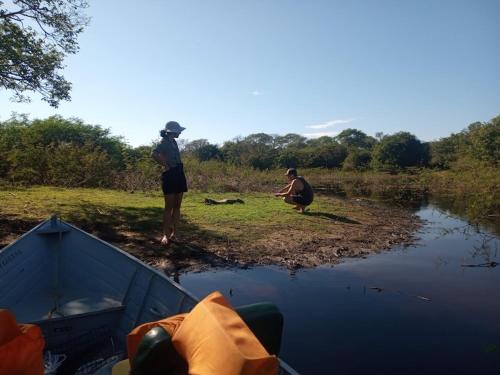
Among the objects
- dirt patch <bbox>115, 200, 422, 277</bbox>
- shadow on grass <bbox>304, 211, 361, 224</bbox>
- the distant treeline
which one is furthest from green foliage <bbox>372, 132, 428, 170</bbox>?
dirt patch <bbox>115, 200, 422, 277</bbox>

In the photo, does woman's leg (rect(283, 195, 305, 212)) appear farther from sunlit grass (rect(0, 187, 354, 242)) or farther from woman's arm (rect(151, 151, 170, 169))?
woman's arm (rect(151, 151, 170, 169))

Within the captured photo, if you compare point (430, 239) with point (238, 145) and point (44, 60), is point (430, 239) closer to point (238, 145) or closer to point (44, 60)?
point (44, 60)

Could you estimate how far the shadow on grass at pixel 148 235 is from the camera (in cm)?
615

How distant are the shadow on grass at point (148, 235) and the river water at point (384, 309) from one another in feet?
1.79

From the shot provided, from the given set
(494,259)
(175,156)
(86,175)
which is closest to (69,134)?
(86,175)

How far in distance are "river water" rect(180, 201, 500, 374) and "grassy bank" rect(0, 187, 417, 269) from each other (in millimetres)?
616

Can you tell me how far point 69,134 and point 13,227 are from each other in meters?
25.8

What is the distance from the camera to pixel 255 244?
24.1 feet

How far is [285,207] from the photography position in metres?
11.9

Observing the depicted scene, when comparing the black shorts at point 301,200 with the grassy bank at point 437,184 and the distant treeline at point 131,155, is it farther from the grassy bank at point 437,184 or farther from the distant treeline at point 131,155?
the distant treeline at point 131,155

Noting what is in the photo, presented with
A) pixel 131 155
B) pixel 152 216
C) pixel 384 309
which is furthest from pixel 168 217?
pixel 131 155

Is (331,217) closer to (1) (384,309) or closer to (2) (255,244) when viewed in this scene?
(2) (255,244)

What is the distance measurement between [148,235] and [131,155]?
1398 cm

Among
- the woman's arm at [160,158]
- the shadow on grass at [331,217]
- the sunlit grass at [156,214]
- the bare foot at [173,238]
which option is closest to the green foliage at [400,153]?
the sunlit grass at [156,214]
